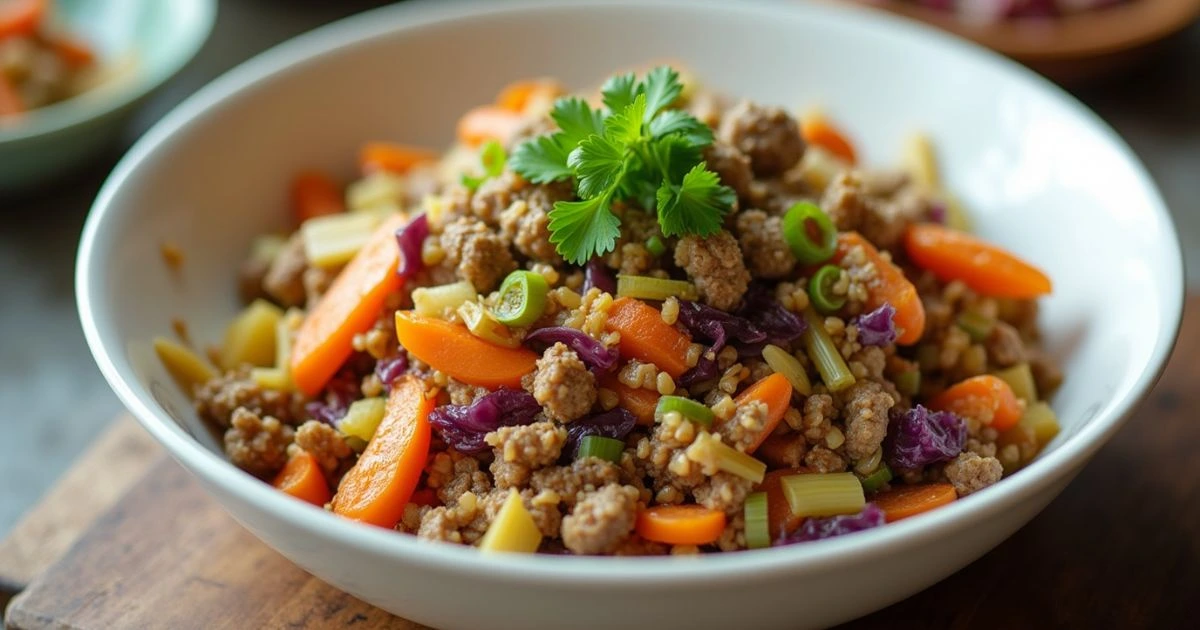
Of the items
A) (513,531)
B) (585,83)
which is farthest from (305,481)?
(585,83)

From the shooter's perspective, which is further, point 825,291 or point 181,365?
point 181,365

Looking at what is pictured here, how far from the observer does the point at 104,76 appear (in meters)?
6.83

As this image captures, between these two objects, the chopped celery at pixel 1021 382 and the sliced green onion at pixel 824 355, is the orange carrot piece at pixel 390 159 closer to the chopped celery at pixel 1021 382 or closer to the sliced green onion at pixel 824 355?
the sliced green onion at pixel 824 355

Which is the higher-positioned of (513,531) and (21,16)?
(513,531)

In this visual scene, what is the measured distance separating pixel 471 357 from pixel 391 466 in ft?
1.49

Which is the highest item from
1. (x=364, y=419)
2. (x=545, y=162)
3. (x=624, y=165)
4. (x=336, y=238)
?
(x=624, y=165)

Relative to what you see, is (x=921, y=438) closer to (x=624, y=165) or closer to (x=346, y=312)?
(x=624, y=165)

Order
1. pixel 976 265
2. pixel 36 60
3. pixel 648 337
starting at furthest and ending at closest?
pixel 36 60 → pixel 976 265 → pixel 648 337

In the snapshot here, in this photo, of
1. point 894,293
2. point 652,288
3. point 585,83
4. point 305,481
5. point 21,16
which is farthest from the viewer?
point 21,16

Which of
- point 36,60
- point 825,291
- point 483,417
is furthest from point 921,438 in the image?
point 36,60

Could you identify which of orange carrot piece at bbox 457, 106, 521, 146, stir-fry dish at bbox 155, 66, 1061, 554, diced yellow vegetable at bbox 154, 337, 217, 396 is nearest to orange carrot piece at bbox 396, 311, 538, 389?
stir-fry dish at bbox 155, 66, 1061, 554

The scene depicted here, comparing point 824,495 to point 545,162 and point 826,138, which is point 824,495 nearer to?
point 545,162

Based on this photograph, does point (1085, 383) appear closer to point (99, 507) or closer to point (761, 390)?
point (761, 390)

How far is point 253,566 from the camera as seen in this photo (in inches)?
155
